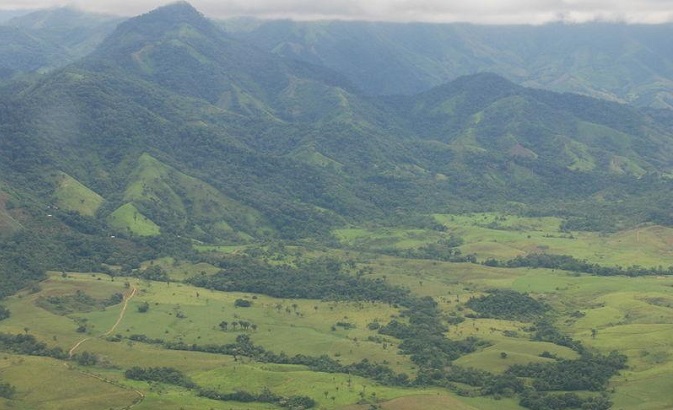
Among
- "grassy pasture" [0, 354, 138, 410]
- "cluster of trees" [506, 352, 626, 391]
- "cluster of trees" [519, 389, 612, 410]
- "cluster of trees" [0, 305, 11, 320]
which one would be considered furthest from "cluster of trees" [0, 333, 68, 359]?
"cluster of trees" [519, 389, 612, 410]

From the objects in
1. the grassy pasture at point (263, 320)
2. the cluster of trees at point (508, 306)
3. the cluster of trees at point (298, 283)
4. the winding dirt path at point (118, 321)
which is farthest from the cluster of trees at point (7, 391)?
the cluster of trees at point (508, 306)

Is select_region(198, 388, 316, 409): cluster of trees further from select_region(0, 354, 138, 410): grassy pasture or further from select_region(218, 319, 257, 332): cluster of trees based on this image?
select_region(218, 319, 257, 332): cluster of trees

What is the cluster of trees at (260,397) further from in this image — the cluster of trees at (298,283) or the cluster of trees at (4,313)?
the cluster of trees at (298,283)

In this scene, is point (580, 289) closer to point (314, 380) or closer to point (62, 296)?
point (314, 380)

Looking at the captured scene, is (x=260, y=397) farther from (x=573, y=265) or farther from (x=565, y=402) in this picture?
(x=573, y=265)

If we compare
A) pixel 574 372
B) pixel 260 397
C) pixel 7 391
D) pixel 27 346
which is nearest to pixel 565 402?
pixel 574 372

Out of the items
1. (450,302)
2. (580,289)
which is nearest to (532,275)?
(580,289)
